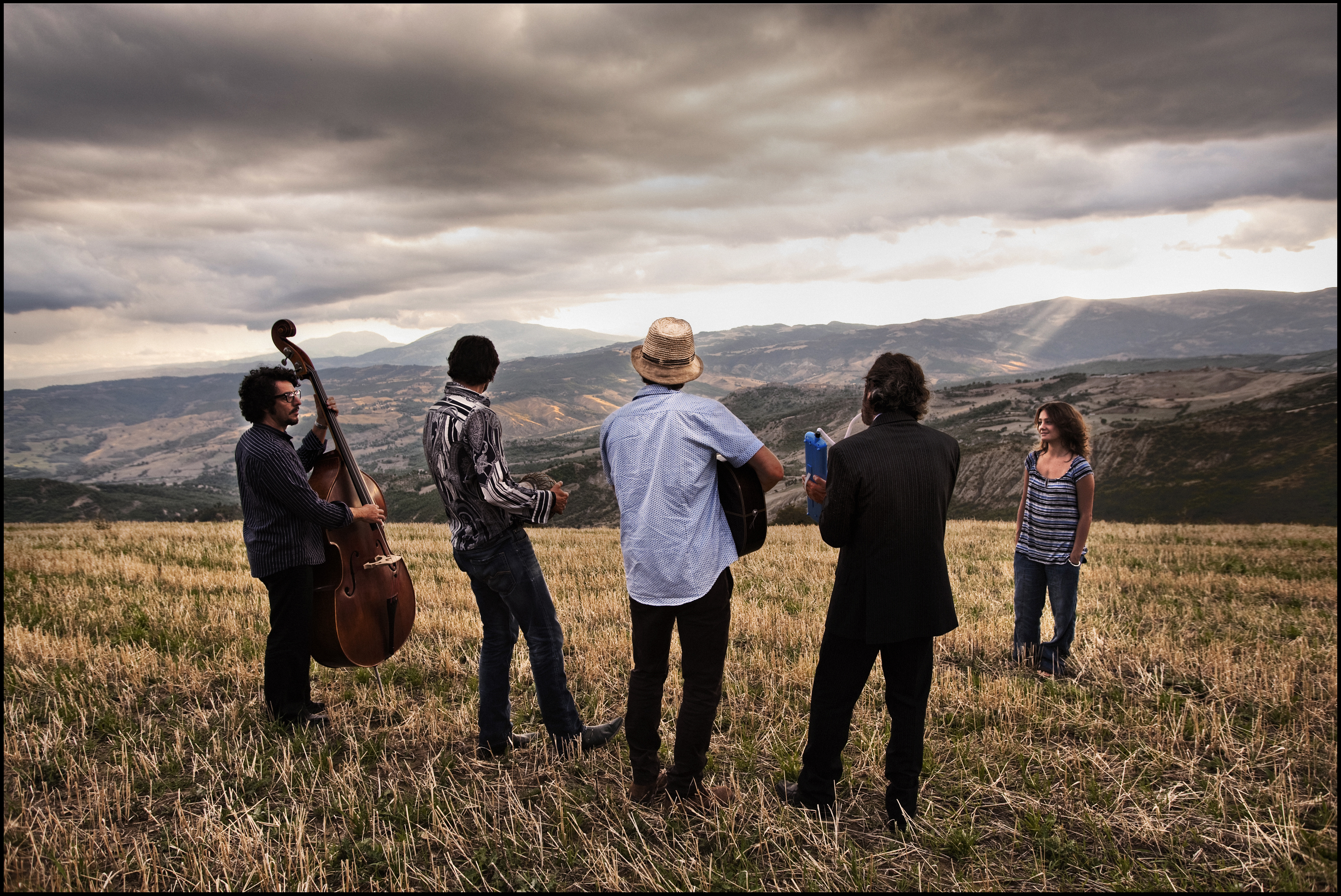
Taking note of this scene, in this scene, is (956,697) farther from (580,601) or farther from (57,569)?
(57,569)

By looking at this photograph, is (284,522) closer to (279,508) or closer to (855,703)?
(279,508)

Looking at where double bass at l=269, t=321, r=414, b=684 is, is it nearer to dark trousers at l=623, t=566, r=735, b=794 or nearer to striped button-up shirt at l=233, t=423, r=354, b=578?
striped button-up shirt at l=233, t=423, r=354, b=578

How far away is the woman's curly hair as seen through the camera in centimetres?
659

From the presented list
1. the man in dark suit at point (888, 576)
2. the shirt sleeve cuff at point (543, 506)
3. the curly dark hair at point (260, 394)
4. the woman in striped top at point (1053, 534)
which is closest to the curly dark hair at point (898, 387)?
the man in dark suit at point (888, 576)

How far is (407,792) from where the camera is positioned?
14.1ft

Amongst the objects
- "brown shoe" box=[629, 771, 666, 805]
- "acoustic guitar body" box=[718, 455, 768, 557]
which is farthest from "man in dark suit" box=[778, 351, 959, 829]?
"brown shoe" box=[629, 771, 666, 805]

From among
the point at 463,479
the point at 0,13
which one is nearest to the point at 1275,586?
the point at 463,479

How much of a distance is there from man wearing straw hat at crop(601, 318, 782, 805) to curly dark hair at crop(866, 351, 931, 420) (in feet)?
2.26

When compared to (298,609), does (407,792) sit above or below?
below

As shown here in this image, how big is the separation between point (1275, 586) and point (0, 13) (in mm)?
14130

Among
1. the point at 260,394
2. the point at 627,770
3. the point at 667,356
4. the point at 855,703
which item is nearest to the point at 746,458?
the point at 667,356

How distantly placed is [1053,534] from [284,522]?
6.56m

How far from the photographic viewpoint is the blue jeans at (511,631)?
180 inches

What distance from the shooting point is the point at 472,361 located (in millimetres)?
4562
